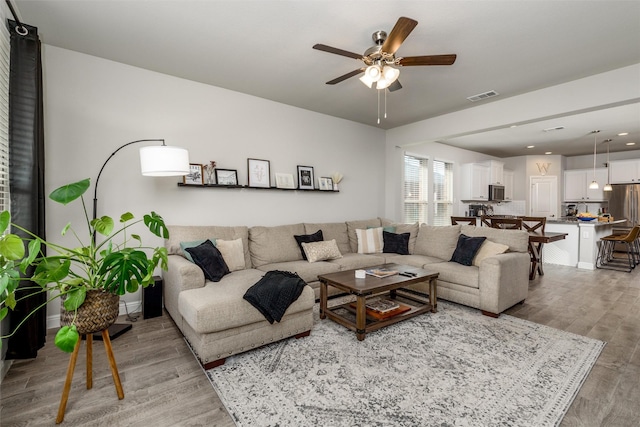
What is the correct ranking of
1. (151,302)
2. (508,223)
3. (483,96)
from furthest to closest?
(508,223) → (483,96) → (151,302)

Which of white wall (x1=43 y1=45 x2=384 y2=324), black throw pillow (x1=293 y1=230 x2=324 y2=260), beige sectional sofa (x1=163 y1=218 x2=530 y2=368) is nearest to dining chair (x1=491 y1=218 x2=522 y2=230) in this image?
beige sectional sofa (x1=163 y1=218 x2=530 y2=368)

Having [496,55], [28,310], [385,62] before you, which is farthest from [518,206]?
[28,310]

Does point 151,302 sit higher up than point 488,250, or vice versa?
point 488,250

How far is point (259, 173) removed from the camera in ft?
14.0

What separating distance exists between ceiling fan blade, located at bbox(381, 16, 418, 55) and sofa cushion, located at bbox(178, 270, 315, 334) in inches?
80.3

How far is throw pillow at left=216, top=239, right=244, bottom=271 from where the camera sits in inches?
130

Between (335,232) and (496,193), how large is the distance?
5239mm

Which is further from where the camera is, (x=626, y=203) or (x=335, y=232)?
(x=626, y=203)

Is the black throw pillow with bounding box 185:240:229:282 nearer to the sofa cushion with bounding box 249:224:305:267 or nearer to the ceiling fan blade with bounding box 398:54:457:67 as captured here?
the sofa cushion with bounding box 249:224:305:267

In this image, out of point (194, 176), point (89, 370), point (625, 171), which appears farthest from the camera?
point (625, 171)

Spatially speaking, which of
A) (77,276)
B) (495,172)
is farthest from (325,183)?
(495,172)

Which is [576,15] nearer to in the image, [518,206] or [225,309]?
[225,309]

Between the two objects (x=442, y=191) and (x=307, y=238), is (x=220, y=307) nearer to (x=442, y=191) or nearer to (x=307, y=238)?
(x=307, y=238)

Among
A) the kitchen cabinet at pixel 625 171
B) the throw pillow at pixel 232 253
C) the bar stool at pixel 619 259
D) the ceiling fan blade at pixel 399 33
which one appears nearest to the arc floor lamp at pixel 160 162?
the throw pillow at pixel 232 253
